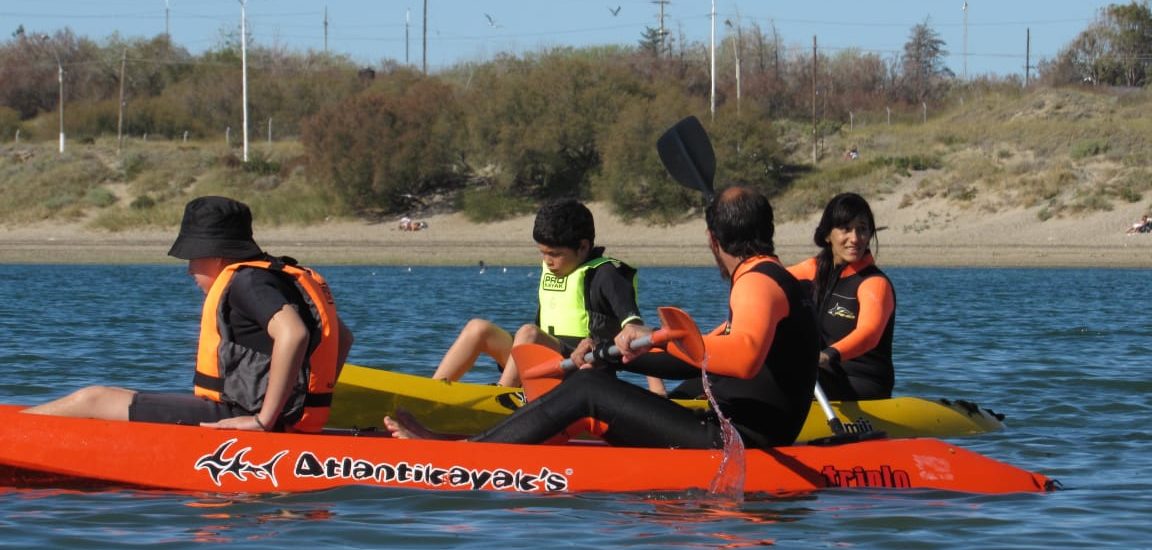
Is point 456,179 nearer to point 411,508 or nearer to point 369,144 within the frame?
point 369,144

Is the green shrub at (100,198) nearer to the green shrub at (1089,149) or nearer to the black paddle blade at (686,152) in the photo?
the green shrub at (1089,149)

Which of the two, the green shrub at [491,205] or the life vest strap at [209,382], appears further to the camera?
the green shrub at [491,205]

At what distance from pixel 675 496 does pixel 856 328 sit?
6.55 feet

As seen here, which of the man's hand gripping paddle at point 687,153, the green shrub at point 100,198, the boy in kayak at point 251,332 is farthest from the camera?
the green shrub at point 100,198

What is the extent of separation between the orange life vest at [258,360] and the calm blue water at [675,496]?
420 millimetres

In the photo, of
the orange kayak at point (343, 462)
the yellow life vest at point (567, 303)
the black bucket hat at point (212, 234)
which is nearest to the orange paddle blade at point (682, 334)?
the orange kayak at point (343, 462)

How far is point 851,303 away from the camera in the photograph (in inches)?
319

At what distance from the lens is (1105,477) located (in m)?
7.40

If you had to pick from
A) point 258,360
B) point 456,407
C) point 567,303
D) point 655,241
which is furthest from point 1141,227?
point 258,360

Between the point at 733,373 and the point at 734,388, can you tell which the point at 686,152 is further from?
the point at 733,373

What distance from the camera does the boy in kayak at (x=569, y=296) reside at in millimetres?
7410

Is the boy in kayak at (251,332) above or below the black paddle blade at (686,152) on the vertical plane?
below

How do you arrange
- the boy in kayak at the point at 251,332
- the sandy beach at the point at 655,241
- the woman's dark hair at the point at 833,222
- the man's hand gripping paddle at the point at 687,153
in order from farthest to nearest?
the sandy beach at the point at 655,241 < the man's hand gripping paddle at the point at 687,153 < the woman's dark hair at the point at 833,222 < the boy in kayak at the point at 251,332

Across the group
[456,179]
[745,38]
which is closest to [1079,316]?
[456,179]
